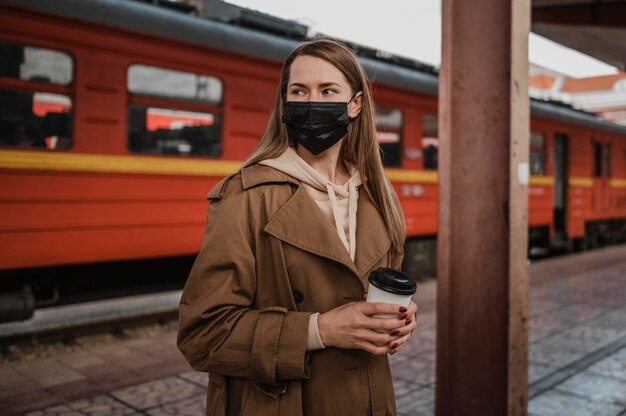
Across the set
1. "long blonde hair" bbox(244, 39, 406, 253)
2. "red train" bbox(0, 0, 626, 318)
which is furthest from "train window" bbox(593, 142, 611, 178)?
"long blonde hair" bbox(244, 39, 406, 253)

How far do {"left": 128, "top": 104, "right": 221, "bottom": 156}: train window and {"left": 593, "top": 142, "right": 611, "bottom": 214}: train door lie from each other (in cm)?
1060

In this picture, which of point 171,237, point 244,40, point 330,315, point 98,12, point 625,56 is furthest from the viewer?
point 625,56

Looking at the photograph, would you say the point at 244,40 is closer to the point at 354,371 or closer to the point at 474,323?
the point at 474,323

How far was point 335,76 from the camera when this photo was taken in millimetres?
1632

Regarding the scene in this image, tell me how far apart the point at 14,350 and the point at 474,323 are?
14.1 feet

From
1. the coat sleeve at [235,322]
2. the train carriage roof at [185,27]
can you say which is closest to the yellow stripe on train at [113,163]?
the train carriage roof at [185,27]

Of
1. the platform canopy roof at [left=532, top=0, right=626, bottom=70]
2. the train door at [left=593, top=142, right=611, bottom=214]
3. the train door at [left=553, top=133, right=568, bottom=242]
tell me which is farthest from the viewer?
the train door at [left=593, top=142, right=611, bottom=214]

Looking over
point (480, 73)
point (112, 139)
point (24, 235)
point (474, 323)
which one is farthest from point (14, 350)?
point (480, 73)

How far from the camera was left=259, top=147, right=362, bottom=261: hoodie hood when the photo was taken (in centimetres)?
161

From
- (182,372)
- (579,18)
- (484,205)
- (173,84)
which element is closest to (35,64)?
(173,84)

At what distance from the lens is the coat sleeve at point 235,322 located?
142 centimetres

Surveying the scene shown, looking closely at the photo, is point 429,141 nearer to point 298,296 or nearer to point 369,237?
point 369,237

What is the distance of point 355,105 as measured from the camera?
69.2 inches

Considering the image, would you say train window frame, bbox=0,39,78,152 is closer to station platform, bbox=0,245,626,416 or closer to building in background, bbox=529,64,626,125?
station platform, bbox=0,245,626,416
